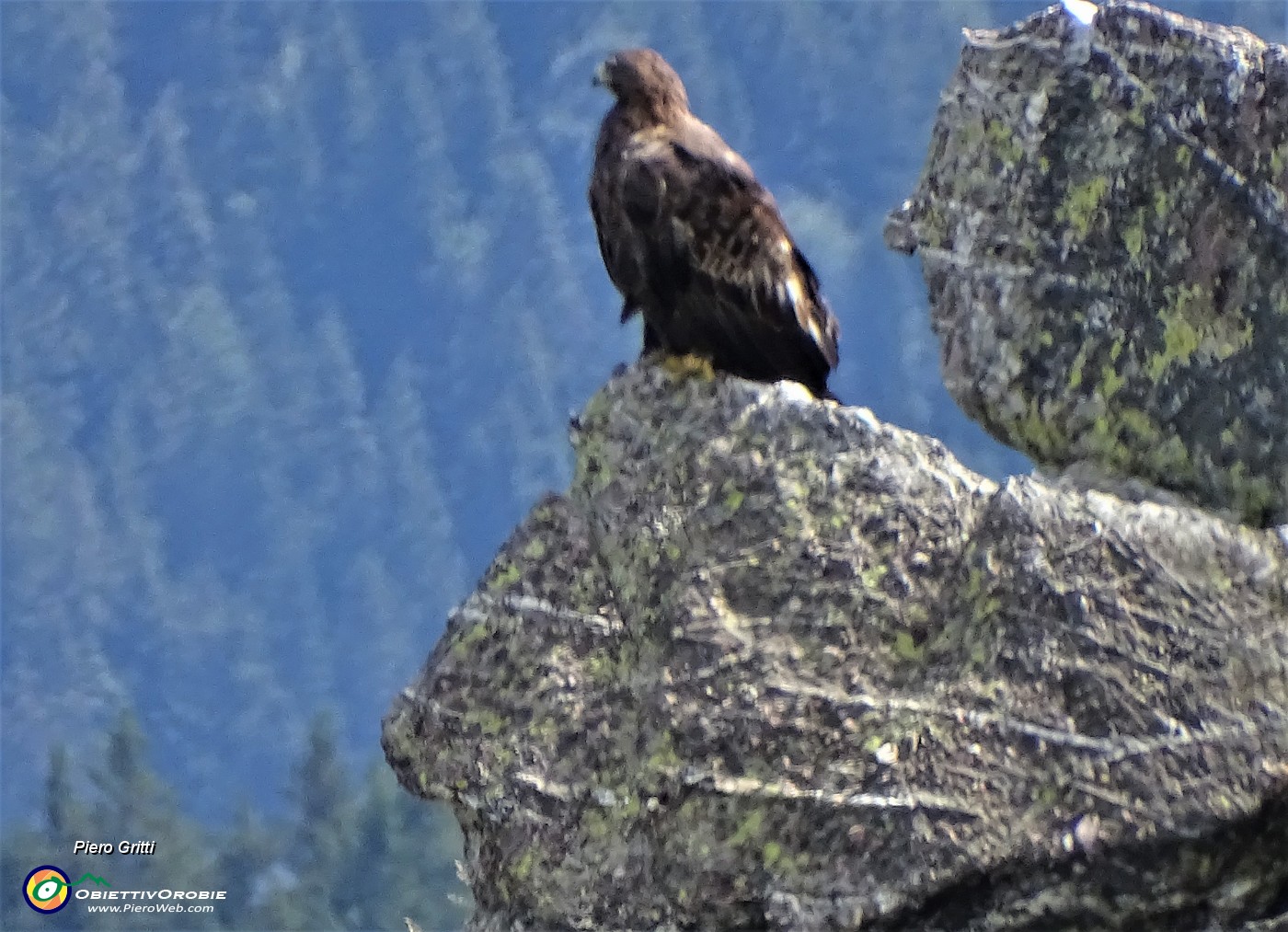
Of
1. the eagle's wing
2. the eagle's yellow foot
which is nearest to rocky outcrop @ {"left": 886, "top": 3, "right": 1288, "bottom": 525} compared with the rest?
the eagle's yellow foot

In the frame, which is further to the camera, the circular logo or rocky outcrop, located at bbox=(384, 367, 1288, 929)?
the circular logo

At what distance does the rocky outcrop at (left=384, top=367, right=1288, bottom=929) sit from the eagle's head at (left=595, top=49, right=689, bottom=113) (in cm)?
164

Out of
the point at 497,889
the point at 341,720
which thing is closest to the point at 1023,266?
the point at 497,889

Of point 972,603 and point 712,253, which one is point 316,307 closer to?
point 712,253

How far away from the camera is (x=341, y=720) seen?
42281 mm

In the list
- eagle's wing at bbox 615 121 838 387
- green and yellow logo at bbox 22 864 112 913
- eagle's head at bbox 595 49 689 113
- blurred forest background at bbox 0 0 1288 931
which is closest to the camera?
eagle's wing at bbox 615 121 838 387

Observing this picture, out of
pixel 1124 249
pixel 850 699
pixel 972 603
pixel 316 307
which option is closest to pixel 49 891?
pixel 850 699

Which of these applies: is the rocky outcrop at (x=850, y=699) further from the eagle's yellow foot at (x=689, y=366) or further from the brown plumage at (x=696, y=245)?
the brown plumage at (x=696, y=245)

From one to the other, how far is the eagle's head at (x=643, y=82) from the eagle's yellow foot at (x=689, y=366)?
1.06 metres

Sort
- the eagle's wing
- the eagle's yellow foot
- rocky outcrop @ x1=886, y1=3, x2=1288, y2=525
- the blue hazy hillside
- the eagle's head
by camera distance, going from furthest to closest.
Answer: the blue hazy hillside, the eagle's head, the eagle's wing, the eagle's yellow foot, rocky outcrop @ x1=886, y1=3, x2=1288, y2=525

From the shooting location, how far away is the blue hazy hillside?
4253 centimetres

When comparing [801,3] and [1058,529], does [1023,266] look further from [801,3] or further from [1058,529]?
[801,3]

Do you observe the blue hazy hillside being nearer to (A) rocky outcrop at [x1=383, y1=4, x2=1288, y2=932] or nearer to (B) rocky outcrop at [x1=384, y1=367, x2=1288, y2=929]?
(A) rocky outcrop at [x1=383, y1=4, x2=1288, y2=932]

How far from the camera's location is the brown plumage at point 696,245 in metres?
5.50
